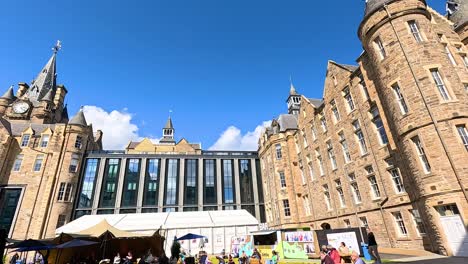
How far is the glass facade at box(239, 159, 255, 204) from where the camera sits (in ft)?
132

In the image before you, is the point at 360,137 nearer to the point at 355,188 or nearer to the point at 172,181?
the point at 355,188

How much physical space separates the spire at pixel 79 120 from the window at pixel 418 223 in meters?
42.8

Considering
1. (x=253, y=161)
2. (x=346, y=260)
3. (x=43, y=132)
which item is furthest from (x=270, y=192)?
(x=43, y=132)

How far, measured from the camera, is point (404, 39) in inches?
671

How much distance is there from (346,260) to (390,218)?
9003 mm

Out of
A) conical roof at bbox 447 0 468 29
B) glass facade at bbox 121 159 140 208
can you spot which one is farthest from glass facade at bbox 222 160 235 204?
conical roof at bbox 447 0 468 29

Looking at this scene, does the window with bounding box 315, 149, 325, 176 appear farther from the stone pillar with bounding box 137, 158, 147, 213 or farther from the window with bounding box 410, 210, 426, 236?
the stone pillar with bounding box 137, 158, 147, 213

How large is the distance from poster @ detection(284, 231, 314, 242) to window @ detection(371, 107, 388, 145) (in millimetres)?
9782

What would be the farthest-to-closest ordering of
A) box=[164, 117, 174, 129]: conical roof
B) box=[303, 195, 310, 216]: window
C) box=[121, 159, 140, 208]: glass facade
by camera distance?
box=[164, 117, 174, 129]: conical roof, box=[121, 159, 140, 208]: glass facade, box=[303, 195, 310, 216]: window

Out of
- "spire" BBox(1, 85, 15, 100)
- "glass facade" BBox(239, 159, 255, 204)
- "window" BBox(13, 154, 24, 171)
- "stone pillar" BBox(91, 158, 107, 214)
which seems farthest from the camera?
"spire" BBox(1, 85, 15, 100)

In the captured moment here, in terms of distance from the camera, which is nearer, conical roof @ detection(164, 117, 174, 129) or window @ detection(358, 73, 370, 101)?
window @ detection(358, 73, 370, 101)

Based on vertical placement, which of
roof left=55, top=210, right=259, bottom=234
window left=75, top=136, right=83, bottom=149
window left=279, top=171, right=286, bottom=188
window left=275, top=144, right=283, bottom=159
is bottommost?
roof left=55, top=210, right=259, bottom=234

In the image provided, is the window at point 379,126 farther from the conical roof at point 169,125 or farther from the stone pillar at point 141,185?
the conical roof at point 169,125

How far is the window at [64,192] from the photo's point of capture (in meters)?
33.0
